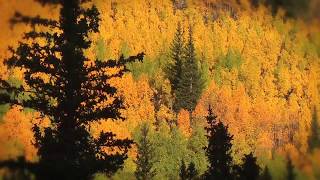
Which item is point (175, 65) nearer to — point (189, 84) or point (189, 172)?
point (189, 84)

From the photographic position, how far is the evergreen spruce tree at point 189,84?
437ft

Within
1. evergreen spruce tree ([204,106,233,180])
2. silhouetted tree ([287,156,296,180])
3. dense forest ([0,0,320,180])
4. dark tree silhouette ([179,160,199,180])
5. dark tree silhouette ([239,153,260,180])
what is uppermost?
dense forest ([0,0,320,180])

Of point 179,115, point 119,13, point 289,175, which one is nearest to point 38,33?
point 289,175

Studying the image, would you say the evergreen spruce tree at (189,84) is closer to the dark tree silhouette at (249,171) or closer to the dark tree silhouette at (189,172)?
the dark tree silhouette at (189,172)

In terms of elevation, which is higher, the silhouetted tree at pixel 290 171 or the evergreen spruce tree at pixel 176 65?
the evergreen spruce tree at pixel 176 65

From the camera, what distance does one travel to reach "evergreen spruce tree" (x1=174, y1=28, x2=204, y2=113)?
5246 inches

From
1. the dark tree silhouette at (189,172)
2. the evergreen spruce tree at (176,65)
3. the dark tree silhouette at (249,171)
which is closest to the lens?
the dark tree silhouette at (249,171)

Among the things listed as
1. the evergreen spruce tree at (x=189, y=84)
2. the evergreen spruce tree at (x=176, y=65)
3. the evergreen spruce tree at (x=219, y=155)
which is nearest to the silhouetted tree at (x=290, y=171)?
the evergreen spruce tree at (x=219, y=155)

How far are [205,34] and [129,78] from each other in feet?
112

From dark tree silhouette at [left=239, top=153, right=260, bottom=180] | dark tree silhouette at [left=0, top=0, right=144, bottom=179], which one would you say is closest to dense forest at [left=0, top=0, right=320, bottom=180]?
dark tree silhouette at [left=239, top=153, right=260, bottom=180]

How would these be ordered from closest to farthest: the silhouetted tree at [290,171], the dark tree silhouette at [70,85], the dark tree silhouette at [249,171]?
the dark tree silhouette at [70,85]
the dark tree silhouette at [249,171]
the silhouetted tree at [290,171]

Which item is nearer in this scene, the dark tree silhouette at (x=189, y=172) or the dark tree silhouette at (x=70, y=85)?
the dark tree silhouette at (x=70, y=85)

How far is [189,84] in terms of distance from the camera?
137 metres

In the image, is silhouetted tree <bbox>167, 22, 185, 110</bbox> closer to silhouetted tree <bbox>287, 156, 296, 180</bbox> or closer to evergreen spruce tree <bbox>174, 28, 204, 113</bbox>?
evergreen spruce tree <bbox>174, 28, 204, 113</bbox>
